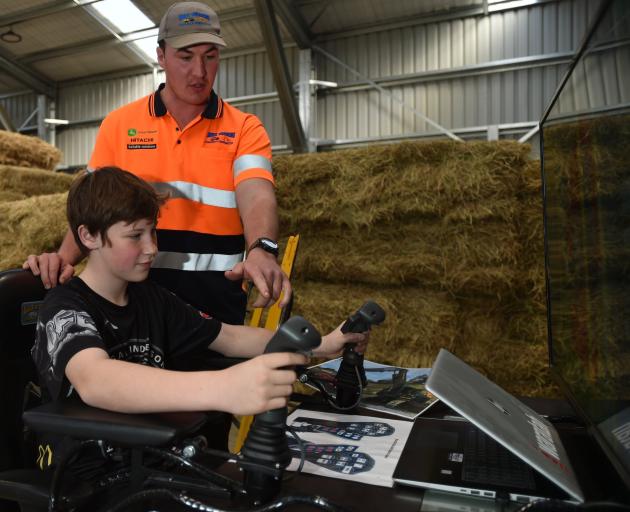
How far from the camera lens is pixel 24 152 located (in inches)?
203

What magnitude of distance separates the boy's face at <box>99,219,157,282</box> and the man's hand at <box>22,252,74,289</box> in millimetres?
133

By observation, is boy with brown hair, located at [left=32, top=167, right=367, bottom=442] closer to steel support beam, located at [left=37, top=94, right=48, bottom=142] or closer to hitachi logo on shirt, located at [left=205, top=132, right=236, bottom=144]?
hitachi logo on shirt, located at [left=205, top=132, right=236, bottom=144]

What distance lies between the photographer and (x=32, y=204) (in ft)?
12.8

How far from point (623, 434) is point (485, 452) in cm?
20

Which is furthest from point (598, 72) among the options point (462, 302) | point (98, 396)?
point (462, 302)

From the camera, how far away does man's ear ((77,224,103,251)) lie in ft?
3.56

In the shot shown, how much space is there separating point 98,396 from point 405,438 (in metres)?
0.51

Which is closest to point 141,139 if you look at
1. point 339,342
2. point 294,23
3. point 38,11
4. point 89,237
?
point 89,237

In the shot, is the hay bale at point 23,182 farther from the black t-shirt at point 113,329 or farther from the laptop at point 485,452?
the laptop at point 485,452

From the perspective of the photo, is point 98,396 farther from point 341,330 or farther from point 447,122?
point 447,122

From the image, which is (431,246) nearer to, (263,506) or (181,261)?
(181,261)

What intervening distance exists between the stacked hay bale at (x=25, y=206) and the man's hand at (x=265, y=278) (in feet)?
10.1

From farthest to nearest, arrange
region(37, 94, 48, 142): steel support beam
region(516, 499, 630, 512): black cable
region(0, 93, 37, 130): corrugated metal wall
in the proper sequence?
region(0, 93, 37, 130): corrugated metal wall < region(37, 94, 48, 142): steel support beam < region(516, 499, 630, 512): black cable

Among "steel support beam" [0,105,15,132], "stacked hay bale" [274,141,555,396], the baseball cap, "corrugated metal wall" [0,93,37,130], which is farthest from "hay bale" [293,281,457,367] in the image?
"corrugated metal wall" [0,93,37,130]
